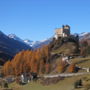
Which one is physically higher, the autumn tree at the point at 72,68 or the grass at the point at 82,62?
the grass at the point at 82,62

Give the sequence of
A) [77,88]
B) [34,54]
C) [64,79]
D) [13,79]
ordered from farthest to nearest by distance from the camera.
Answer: [34,54]
[13,79]
[64,79]
[77,88]

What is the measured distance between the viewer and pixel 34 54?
200 meters

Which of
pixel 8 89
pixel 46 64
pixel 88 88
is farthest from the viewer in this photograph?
pixel 46 64

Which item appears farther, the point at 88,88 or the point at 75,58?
the point at 75,58

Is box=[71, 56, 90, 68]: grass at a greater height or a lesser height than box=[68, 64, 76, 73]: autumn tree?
greater

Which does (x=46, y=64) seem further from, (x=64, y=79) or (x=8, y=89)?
(x=8, y=89)

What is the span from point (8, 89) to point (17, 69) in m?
59.9

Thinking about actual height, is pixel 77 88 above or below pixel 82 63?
below

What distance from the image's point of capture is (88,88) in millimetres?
97500

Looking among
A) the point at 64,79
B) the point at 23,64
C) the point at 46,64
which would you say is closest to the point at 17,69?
the point at 23,64

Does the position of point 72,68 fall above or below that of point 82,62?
below

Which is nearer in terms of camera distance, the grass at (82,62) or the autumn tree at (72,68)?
the autumn tree at (72,68)

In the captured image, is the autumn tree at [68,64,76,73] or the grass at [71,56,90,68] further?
the grass at [71,56,90,68]

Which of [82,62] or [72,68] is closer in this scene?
[72,68]
